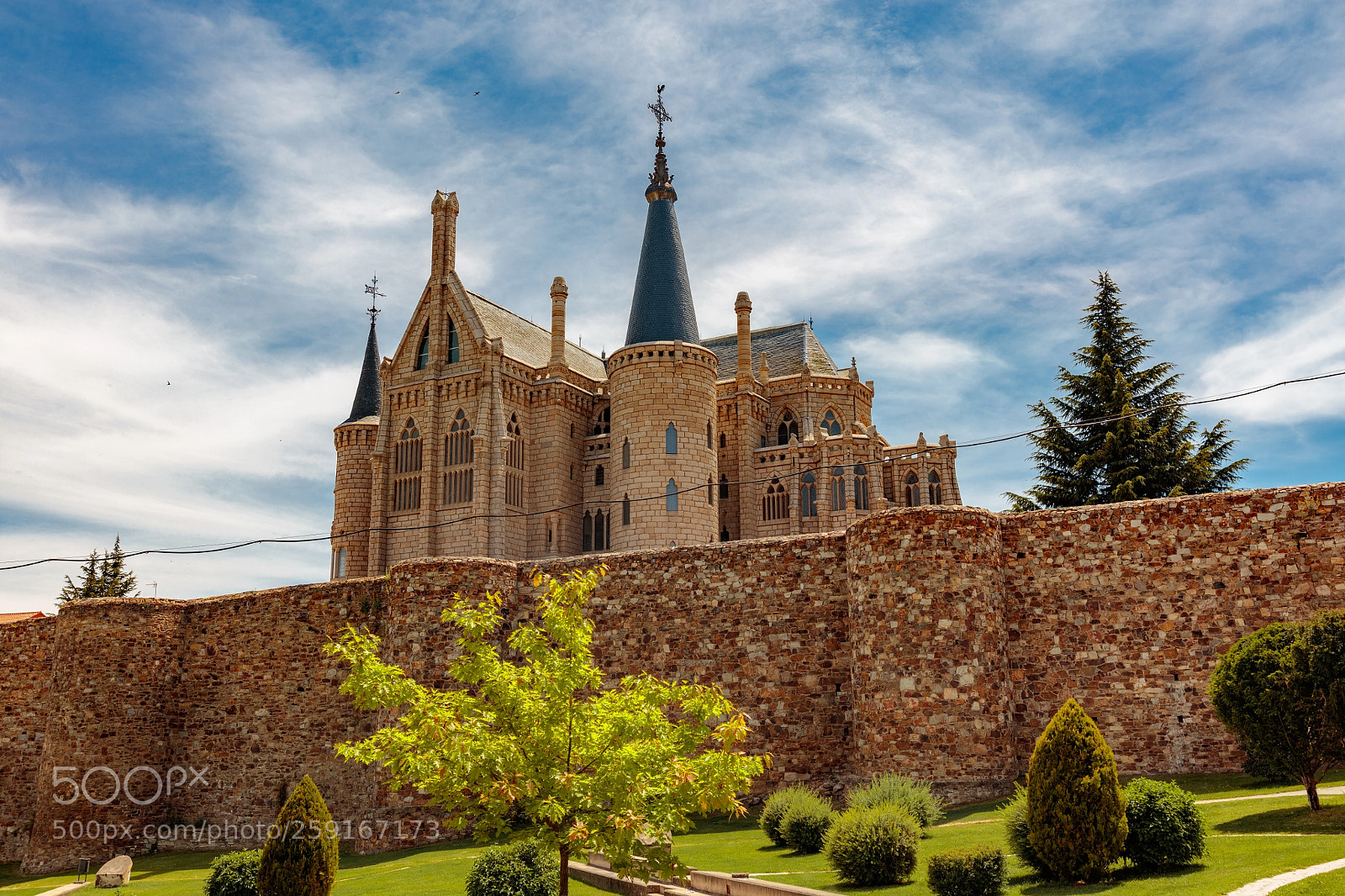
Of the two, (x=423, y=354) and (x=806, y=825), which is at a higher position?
(x=423, y=354)

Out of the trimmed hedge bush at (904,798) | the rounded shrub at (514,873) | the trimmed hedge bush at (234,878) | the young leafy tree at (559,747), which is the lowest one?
the trimmed hedge bush at (234,878)

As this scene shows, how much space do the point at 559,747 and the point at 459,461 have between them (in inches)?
1645

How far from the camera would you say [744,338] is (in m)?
55.7

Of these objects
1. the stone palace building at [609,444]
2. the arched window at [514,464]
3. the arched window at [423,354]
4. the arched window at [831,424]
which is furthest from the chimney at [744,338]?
the arched window at [423,354]

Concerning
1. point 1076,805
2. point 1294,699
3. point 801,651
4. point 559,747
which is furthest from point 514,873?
point 1294,699

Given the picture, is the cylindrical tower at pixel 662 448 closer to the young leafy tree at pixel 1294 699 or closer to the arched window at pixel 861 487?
the arched window at pixel 861 487

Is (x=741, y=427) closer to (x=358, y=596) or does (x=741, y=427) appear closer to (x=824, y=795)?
(x=358, y=596)

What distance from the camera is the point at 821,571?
71.6ft

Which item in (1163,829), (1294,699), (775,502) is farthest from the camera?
(775,502)

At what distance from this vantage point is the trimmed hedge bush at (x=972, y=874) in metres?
12.7

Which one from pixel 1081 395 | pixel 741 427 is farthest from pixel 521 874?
pixel 741 427

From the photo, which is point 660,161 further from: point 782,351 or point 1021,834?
point 1021,834

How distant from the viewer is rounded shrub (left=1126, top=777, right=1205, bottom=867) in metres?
13.0

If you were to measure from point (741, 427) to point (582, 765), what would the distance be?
42.1 meters
